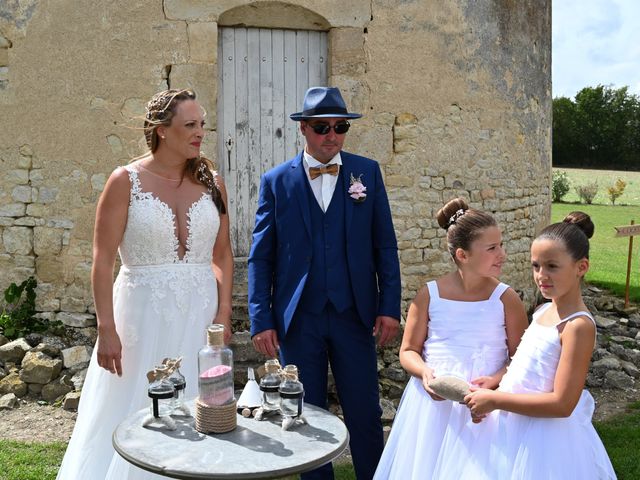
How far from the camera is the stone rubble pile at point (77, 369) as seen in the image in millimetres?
5629

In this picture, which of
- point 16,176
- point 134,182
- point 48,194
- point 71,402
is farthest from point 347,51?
point 71,402

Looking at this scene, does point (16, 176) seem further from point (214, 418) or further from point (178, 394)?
point (214, 418)

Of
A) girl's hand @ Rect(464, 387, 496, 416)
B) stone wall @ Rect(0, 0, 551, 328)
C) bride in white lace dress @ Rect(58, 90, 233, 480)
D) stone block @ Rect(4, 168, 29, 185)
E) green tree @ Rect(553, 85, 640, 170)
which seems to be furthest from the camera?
green tree @ Rect(553, 85, 640, 170)

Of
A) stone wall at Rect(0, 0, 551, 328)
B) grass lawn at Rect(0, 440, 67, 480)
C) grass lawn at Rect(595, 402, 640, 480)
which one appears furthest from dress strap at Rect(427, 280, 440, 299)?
stone wall at Rect(0, 0, 551, 328)

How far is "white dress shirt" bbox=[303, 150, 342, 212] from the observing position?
348 centimetres

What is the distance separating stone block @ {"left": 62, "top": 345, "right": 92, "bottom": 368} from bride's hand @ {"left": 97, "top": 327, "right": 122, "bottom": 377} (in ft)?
9.78

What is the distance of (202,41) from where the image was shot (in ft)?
20.9

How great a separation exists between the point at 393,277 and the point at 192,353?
1.04m

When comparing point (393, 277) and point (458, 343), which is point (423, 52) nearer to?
point (393, 277)

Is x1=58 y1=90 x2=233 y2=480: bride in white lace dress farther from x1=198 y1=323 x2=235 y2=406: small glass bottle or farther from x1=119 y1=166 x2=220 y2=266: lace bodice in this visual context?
x1=198 y1=323 x2=235 y2=406: small glass bottle

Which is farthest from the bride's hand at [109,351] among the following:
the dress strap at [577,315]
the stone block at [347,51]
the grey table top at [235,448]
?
the stone block at [347,51]

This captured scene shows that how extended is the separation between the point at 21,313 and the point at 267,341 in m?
3.90

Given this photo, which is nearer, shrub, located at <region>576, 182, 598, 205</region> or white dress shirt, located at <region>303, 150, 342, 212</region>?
white dress shirt, located at <region>303, 150, 342, 212</region>

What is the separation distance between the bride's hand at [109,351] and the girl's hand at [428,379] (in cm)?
137
